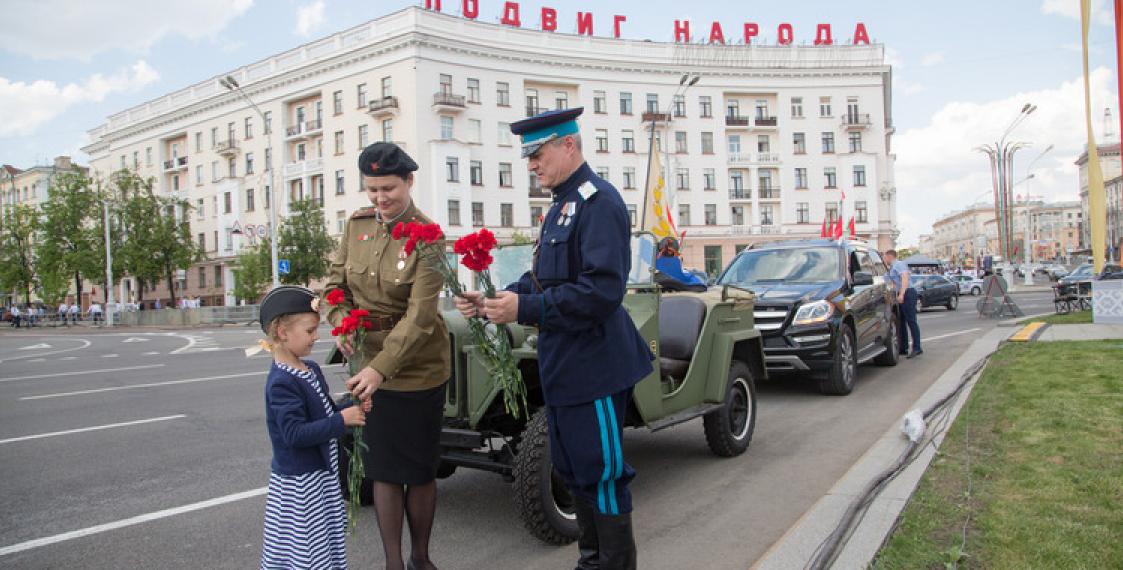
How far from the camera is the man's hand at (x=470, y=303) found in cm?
283

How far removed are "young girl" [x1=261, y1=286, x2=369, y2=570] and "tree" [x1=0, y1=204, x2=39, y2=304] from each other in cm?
6555

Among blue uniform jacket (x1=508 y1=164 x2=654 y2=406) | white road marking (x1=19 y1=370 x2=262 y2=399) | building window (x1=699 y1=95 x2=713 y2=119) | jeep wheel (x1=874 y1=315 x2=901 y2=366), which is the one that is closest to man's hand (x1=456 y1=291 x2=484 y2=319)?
blue uniform jacket (x1=508 y1=164 x2=654 y2=406)

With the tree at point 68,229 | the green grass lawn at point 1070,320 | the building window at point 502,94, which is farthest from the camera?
the building window at point 502,94

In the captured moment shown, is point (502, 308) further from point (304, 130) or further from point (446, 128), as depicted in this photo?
point (304, 130)

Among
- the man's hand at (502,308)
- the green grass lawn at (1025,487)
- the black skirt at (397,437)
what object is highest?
the man's hand at (502,308)

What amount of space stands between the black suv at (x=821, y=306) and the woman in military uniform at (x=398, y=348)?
6.33 m

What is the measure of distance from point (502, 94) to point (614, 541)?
5237 centimetres

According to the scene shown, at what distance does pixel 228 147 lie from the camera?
59.3 meters

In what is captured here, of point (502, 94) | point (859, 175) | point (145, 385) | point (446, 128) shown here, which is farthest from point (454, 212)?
point (145, 385)

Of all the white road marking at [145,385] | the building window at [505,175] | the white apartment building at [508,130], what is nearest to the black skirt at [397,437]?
the white road marking at [145,385]

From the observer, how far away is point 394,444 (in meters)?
3.43

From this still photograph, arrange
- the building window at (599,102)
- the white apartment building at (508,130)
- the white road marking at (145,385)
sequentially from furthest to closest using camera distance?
1. the building window at (599,102)
2. the white apartment building at (508,130)
3. the white road marking at (145,385)

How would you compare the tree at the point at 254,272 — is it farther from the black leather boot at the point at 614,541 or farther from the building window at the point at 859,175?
the building window at the point at 859,175

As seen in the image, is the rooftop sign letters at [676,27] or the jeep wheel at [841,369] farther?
the rooftop sign letters at [676,27]
